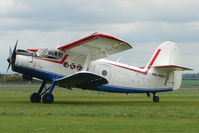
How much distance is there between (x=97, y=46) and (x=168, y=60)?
6.36 meters

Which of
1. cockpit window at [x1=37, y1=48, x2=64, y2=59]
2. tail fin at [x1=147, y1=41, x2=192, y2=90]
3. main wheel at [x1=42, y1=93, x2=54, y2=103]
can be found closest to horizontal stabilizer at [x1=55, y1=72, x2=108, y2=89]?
main wheel at [x1=42, y1=93, x2=54, y2=103]

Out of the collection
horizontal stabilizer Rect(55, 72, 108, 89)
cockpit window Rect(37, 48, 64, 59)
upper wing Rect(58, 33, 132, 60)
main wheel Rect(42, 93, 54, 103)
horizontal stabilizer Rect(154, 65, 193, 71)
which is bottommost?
main wheel Rect(42, 93, 54, 103)

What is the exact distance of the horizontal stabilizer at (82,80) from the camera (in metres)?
19.0

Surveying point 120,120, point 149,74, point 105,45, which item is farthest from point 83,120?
point 149,74

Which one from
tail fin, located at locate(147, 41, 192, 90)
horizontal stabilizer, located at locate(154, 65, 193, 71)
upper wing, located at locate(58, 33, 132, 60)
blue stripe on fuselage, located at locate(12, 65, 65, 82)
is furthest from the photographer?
tail fin, located at locate(147, 41, 192, 90)

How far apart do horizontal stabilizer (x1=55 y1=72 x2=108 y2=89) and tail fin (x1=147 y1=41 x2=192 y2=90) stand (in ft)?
16.3

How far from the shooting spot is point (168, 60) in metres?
24.3

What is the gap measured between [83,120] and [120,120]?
1194 millimetres

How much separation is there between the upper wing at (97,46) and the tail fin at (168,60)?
4.46 meters

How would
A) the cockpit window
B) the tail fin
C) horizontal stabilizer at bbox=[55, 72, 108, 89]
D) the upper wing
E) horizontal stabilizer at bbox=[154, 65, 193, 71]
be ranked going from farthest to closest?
1. the tail fin
2. horizontal stabilizer at bbox=[154, 65, 193, 71]
3. the cockpit window
4. horizontal stabilizer at bbox=[55, 72, 108, 89]
5. the upper wing

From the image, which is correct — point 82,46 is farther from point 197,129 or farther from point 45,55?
point 197,129

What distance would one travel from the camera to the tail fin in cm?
2378

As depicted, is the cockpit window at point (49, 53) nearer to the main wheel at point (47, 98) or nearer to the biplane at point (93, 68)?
the biplane at point (93, 68)

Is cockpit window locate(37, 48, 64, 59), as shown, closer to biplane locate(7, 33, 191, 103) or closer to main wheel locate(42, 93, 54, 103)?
biplane locate(7, 33, 191, 103)
